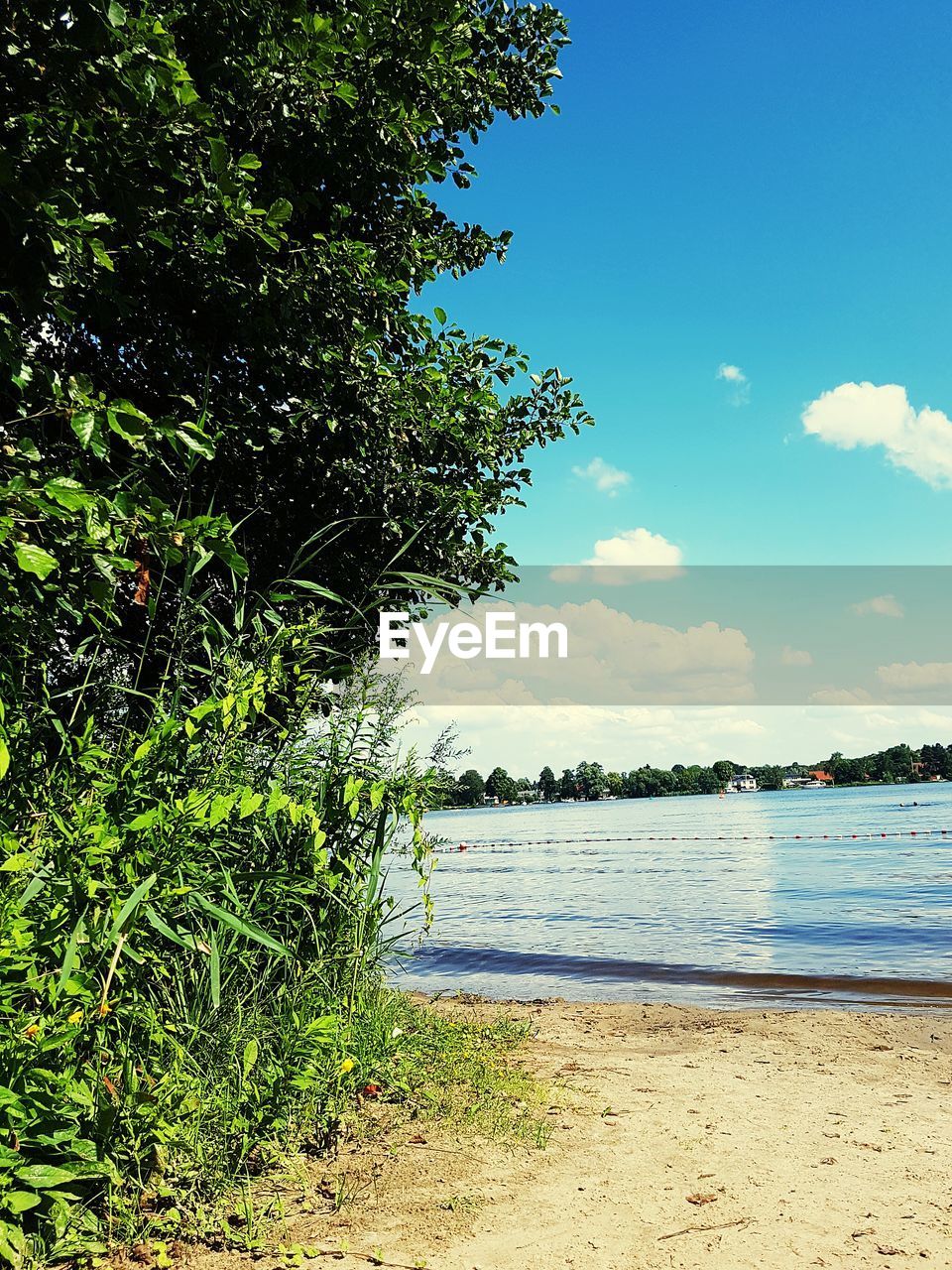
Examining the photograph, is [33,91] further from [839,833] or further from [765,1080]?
[839,833]

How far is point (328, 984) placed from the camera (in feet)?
13.1

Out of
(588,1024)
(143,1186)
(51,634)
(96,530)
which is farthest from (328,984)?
(588,1024)

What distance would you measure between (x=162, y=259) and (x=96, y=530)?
3.00 m

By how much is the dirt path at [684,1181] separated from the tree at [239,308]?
259 cm

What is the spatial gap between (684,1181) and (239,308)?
530 cm

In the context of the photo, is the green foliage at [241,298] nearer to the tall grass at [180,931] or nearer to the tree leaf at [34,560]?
the tree leaf at [34,560]

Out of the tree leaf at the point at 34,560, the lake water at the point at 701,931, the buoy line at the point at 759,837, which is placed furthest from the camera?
the buoy line at the point at 759,837

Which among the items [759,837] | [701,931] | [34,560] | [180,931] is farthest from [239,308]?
[759,837]

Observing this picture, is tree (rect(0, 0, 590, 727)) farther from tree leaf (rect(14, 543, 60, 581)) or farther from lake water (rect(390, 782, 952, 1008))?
lake water (rect(390, 782, 952, 1008))

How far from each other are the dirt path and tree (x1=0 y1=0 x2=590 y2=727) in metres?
2.59

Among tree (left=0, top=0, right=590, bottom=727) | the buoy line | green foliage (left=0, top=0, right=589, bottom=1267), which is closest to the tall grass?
green foliage (left=0, top=0, right=589, bottom=1267)

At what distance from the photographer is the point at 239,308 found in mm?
5277

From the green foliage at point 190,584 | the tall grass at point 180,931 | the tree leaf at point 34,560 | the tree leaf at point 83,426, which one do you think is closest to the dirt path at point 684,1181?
the tall grass at point 180,931

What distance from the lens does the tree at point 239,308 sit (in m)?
3.36
